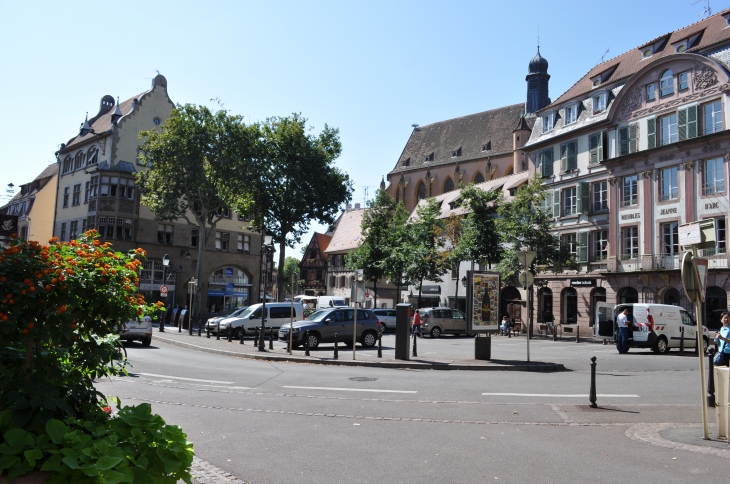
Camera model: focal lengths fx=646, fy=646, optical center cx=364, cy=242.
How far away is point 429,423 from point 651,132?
116 feet

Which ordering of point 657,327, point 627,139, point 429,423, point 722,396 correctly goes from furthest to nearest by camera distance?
point 627,139
point 657,327
point 429,423
point 722,396

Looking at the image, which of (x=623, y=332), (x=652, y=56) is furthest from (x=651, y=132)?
(x=623, y=332)

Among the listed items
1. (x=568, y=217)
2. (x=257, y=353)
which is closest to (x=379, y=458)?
(x=257, y=353)

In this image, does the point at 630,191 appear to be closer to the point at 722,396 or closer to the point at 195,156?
the point at 195,156

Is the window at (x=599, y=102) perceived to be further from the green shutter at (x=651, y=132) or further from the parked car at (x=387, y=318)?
the parked car at (x=387, y=318)

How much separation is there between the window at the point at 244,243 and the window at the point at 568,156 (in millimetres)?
29677

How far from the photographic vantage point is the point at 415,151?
91062mm

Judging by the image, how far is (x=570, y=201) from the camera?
44844 mm

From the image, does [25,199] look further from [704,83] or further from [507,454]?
[507,454]

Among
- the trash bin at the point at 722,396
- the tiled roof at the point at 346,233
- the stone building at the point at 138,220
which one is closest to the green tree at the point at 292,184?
the stone building at the point at 138,220

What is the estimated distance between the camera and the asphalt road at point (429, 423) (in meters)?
6.67

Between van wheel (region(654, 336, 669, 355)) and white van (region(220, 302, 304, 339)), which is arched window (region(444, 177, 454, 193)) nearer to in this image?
white van (region(220, 302, 304, 339))

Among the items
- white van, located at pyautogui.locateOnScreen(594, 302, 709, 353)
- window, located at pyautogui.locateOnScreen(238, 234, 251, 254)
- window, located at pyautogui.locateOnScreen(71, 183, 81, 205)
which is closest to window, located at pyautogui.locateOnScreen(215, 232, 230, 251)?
window, located at pyautogui.locateOnScreen(238, 234, 251, 254)

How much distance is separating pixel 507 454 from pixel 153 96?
53.8 m
